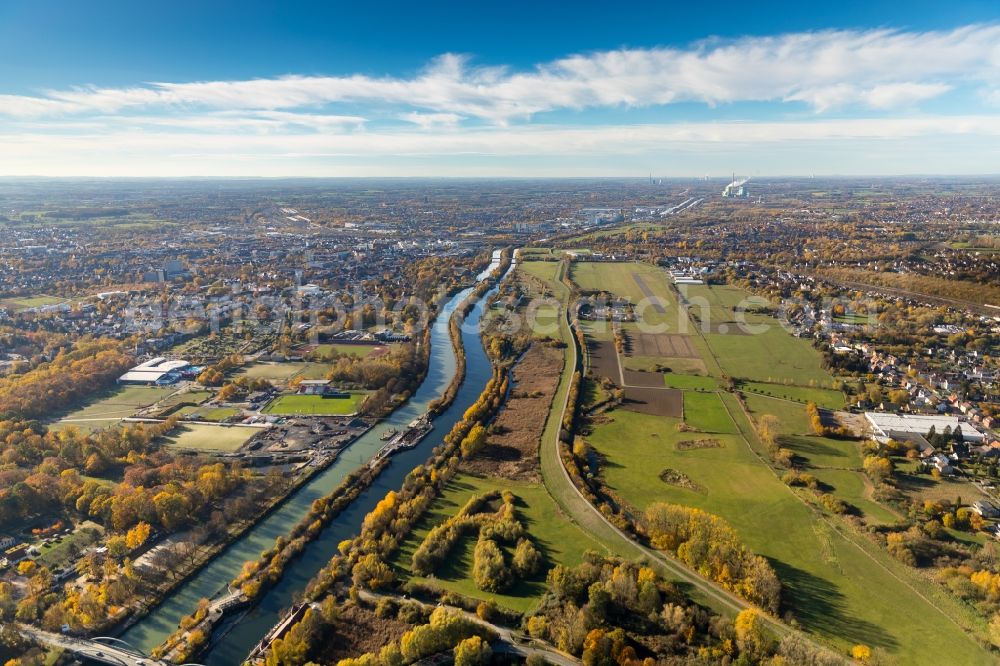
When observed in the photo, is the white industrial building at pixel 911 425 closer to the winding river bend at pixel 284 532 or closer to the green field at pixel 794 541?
the green field at pixel 794 541

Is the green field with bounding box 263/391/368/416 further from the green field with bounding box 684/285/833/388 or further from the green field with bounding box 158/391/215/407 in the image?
the green field with bounding box 684/285/833/388

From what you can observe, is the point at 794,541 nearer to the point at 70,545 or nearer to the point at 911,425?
the point at 911,425

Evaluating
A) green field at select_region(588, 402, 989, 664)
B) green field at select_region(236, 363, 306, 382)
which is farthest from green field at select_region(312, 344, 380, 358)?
green field at select_region(588, 402, 989, 664)

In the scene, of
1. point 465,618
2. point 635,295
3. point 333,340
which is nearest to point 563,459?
point 465,618

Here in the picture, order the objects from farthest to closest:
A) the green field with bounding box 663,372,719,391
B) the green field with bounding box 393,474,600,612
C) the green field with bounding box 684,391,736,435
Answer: the green field with bounding box 663,372,719,391 < the green field with bounding box 684,391,736,435 < the green field with bounding box 393,474,600,612

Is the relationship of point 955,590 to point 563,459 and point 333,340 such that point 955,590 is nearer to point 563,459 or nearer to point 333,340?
point 563,459
